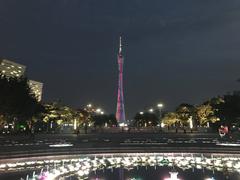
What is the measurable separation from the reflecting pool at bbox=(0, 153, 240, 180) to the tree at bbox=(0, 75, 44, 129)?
28.4 meters

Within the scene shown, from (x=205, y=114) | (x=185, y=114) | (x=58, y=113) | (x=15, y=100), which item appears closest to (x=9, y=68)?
(x=58, y=113)

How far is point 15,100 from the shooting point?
50.2 metres

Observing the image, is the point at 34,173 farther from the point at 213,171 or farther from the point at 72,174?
the point at 213,171

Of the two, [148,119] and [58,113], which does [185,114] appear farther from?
[148,119]

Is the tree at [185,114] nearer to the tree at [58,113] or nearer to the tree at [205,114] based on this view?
the tree at [205,114]

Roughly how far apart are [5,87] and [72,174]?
118 feet

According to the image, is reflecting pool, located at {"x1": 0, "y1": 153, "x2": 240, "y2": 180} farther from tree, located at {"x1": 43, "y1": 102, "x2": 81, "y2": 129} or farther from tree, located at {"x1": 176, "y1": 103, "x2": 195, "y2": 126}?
tree, located at {"x1": 176, "y1": 103, "x2": 195, "y2": 126}

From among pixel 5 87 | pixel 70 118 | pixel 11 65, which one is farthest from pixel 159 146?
pixel 11 65

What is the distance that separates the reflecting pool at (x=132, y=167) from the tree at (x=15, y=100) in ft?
93.1

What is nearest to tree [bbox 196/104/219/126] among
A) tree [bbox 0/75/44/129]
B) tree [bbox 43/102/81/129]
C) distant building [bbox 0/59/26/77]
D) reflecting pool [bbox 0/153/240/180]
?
tree [bbox 43/102/81/129]

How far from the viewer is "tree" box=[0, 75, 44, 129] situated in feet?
157

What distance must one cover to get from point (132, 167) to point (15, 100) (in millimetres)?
35930

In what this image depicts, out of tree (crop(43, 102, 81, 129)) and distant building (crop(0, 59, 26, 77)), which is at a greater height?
distant building (crop(0, 59, 26, 77))

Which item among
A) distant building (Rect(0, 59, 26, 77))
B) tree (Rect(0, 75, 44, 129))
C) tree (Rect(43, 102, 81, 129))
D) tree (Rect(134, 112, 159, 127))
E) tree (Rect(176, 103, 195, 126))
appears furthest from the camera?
distant building (Rect(0, 59, 26, 77))
